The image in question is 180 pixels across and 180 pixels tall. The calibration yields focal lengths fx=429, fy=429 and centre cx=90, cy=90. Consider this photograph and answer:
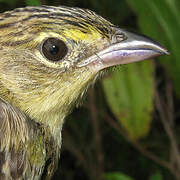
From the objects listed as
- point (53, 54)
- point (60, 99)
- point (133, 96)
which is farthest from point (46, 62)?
point (133, 96)

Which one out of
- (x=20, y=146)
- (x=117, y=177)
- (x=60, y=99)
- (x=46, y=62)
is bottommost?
(x=117, y=177)

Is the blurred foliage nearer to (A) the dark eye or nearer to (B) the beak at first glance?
(B) the beak

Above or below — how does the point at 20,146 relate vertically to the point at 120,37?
below

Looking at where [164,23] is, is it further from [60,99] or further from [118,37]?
[60,99]

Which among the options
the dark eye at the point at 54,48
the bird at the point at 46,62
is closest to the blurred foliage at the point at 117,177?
the bird at the point at 46,62

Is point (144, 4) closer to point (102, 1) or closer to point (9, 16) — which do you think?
point (102, 1)

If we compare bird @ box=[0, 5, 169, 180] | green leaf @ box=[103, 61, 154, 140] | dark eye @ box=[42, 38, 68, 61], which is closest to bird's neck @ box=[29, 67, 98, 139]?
bird @ box=[0, 5, 169, 180]

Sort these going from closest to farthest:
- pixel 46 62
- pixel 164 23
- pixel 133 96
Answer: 1. pixel 46 62
2. pixel 164 23
3. pixel 133 96
